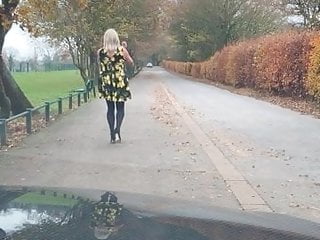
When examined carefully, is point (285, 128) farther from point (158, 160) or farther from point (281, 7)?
point (281, 7)

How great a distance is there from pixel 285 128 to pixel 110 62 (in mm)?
4915

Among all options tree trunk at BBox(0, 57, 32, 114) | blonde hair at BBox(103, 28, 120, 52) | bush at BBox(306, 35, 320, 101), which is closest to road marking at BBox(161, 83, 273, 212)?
blonde hair at BBox(103, 28, 120, 52)

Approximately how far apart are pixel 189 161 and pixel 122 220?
618cm

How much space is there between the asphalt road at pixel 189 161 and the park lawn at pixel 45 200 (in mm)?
1460

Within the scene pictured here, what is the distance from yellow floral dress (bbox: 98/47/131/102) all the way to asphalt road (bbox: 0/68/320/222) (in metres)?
0.90

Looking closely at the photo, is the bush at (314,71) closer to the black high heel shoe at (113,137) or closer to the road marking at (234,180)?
the road marking at (234,180)

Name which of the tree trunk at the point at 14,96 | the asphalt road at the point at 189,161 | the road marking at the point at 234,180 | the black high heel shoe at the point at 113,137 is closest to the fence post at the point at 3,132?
the asphalt road at the point at 189,161

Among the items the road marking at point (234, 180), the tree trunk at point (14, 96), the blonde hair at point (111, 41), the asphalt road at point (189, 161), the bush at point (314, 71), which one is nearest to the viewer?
the road marking at point (234, 180)

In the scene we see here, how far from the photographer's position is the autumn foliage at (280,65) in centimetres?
1888

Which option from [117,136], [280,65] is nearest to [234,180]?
[117,136]

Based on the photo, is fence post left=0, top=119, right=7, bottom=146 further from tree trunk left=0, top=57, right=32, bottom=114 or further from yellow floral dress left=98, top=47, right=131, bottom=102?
tree trunk left=0, top=57, right=32, bottom=114

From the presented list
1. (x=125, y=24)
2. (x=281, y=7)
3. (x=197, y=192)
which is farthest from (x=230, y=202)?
(x=281, y=7)

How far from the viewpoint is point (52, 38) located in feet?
98.4

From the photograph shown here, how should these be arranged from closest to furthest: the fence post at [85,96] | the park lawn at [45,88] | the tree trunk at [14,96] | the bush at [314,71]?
the tree trunk at [14,96]
the bush at [314,71]
the fence post at [85,96]
the park lawn at [45,88]
